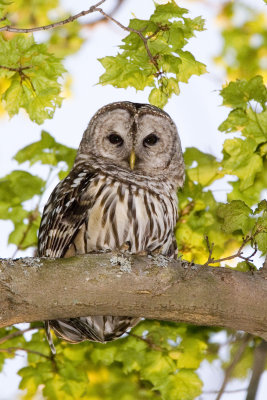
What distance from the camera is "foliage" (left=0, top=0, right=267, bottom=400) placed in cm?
424

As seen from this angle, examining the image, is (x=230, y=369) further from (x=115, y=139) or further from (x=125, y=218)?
(x=115, y=139)

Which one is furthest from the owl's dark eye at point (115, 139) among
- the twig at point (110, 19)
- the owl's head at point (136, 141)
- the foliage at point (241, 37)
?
the foliage at point (241, 37)

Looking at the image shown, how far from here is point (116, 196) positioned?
4645mm

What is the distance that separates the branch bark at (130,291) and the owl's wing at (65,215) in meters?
1.09

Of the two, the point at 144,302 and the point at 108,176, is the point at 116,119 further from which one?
the point at 144,302

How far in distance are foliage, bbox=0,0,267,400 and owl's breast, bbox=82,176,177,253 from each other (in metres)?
0.46

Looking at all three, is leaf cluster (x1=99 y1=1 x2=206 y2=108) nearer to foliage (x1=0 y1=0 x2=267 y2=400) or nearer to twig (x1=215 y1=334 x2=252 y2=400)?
foliage (x1=0 y1=0 x2=267 y2=400)

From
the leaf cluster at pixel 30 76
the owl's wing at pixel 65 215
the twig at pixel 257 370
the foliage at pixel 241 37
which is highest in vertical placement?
the foliage at pixel 241 37

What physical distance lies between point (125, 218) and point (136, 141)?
922 millimetres

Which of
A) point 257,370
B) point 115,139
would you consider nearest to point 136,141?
point 115,139

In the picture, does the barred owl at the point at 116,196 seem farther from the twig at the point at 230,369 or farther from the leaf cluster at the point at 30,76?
the twig at the point at 230,369

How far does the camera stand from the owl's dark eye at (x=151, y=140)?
539 centimetres

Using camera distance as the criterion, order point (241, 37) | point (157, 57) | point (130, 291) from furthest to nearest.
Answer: point (241, 37), point (157, 57), point (130, 291)

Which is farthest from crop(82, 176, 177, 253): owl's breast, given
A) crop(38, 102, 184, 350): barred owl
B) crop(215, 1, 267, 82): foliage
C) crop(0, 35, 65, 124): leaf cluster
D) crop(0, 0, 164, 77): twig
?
crop(215, 1, 267, 82): foliage
